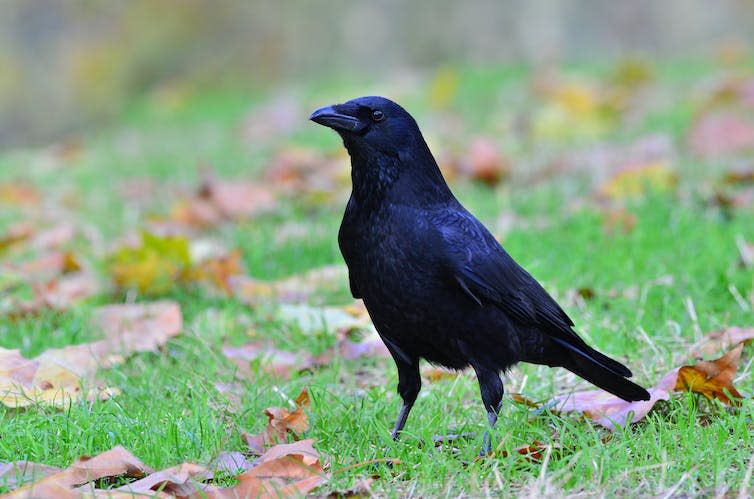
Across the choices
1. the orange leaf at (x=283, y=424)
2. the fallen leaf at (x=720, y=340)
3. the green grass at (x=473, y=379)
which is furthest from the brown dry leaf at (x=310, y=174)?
the orange leaf at (x=283, y=424)

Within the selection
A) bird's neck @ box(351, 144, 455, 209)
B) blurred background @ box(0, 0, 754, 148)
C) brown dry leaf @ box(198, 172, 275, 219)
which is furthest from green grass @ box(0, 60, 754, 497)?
blurred background @ box(0, 0, 754, 148)

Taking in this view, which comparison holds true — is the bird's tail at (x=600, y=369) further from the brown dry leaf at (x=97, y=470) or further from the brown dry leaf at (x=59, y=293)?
the brown dry leaf at (x=59, y=293)

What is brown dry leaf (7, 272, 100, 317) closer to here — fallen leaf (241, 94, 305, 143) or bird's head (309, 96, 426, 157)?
bird's head (309, 96, 426, 157)

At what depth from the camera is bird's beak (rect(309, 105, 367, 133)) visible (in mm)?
2947

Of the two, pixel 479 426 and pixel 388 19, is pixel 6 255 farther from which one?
pixel 388 19

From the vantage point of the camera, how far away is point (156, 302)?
430 cm

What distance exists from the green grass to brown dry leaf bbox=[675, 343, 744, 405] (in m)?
0.04

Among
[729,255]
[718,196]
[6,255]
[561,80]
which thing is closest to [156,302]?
[6,255]

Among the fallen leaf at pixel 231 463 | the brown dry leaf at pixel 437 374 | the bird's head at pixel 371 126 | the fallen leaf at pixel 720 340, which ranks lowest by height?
the fallen leaf at pixel 231 463

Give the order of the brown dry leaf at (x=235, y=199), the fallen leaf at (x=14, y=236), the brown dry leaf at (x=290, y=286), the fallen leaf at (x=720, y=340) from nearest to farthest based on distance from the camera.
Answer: the fallen leaf at (x=720, y=340) → the brown dry leaf at (x=290, y=286) → the fallen leaf at (x=14, y=236) → the brown dry leaf at (x=235, y=199)

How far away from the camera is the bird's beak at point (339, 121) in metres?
2.95

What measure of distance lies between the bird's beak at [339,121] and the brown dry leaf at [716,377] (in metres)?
1.17

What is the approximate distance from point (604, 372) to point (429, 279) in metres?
0.63

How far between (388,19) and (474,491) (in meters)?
10.4
